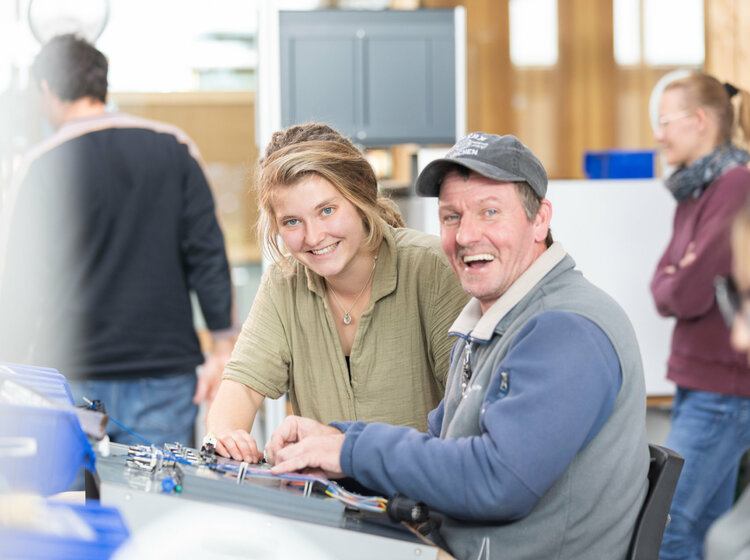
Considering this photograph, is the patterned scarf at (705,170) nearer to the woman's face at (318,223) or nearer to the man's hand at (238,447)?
the woman's face at (318,223)

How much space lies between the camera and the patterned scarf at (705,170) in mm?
2402

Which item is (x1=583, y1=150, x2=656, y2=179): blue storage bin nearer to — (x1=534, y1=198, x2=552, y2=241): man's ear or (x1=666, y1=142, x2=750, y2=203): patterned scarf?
(x1=666, y1=142, x2=750, y2=203): patterned scarf

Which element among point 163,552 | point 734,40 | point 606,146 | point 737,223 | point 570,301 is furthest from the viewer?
point 606,146

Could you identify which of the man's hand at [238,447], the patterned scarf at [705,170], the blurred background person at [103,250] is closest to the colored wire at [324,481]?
the man's hand at [238,447]

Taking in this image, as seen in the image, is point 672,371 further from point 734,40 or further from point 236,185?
point 734,40

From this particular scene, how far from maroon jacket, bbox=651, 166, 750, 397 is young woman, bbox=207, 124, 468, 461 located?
3.10 feet

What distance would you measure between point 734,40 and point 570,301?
4963 mm

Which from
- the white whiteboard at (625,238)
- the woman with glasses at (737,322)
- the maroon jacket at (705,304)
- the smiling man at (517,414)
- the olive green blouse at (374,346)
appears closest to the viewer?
the woman with glasses at (737,322)

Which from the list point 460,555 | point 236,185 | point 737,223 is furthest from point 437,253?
point 236,185

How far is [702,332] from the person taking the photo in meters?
2.36

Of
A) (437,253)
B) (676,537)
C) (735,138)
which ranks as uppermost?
(735,138)

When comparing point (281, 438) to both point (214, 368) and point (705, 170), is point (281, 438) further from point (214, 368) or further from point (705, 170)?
point (705, 170)

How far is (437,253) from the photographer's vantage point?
66.7 inches

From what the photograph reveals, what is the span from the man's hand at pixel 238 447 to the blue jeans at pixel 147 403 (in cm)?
117
